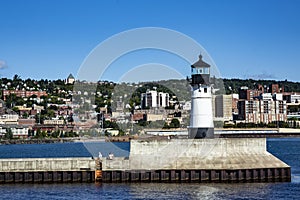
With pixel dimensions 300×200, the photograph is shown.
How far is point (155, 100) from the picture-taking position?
443 feet

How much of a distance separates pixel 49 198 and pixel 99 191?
318 centimetres

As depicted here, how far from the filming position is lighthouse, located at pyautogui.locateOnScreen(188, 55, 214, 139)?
1563 inches

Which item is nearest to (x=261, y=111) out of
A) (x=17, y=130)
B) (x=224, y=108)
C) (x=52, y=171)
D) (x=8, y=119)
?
(x=224, y=108)

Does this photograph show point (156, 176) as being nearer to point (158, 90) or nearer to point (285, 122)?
point (158, 90)

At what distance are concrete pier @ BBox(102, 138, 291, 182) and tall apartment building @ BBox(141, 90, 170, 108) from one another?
3687 inches

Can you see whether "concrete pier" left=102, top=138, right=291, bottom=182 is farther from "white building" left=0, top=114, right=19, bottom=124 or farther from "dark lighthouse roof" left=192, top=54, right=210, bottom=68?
"white building" left=0, top=114, right=19, bottom=124

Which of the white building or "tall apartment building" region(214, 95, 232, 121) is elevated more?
"tall apartment building" region(214, 95, 232, 121)

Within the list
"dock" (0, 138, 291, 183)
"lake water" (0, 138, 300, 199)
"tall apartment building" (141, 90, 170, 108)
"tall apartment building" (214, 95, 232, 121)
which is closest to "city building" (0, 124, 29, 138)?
"tall apartment building" (141, 90, 170, 108)

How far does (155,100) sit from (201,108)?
313ft

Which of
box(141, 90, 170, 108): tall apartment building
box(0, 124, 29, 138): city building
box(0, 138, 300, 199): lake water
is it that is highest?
box(141, 90, 170, 108): tall apartment building

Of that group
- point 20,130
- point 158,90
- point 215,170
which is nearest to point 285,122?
point 158,90

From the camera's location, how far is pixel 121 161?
37.1m

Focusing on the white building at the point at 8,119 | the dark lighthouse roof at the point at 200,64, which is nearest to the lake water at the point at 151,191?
the dark lighthouse roof at the point at 200,64

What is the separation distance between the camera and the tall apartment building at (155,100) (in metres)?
133
